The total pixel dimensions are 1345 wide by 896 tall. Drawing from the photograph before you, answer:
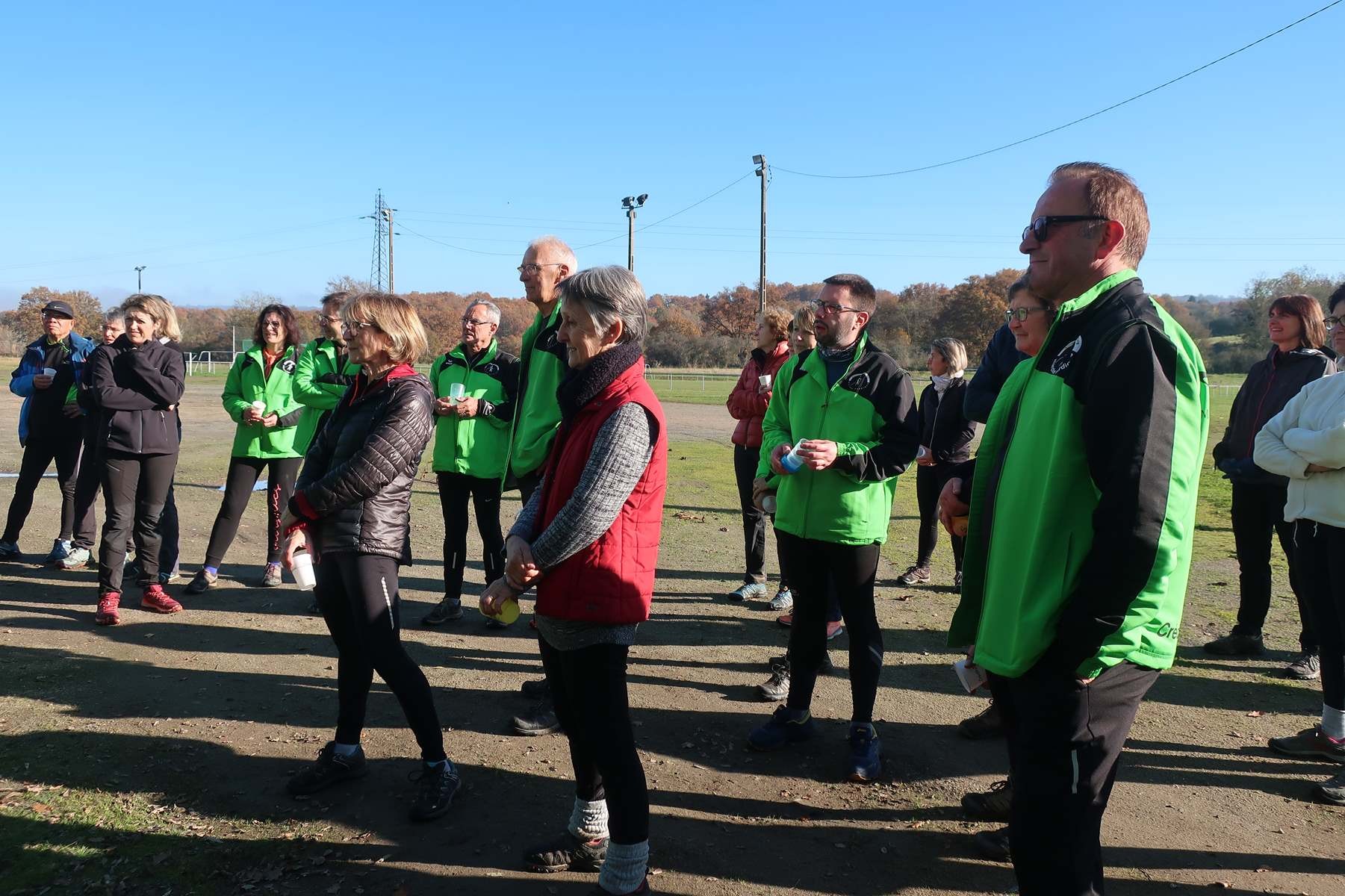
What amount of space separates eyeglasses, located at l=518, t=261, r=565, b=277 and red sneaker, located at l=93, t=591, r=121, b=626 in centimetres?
379

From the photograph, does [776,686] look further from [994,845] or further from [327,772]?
[327,772]

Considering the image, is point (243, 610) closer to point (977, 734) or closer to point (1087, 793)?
point (977, 734)

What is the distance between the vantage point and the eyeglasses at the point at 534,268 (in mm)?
4812

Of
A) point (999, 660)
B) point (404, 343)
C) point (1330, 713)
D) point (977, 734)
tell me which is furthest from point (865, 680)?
point (404, 343)

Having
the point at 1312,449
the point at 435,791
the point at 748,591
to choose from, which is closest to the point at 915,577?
the point at 748,591

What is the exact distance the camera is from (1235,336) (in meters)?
63.4

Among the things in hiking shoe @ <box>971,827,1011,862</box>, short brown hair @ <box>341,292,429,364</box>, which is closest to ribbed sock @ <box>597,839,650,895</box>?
hiking shoe @ <box>971,827,1011,862</box>

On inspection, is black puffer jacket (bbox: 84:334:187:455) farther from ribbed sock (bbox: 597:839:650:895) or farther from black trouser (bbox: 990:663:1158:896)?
black trouser (bbox: 990:663:1158:896)

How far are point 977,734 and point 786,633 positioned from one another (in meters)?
1.96

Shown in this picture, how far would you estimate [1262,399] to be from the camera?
5.71 metres

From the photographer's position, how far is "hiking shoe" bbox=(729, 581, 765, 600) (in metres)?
7.24

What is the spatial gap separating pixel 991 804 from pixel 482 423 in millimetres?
3959

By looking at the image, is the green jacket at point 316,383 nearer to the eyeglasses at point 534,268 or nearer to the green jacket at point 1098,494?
the eyeglasses at point 534,268

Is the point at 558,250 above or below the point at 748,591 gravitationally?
above
